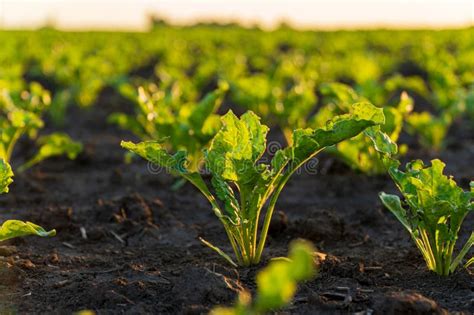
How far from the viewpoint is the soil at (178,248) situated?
2.88 meters

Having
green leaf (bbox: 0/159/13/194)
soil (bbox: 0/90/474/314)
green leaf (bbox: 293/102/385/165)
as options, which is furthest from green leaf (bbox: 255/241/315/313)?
green leaf (bbox: 0/159/13/194)

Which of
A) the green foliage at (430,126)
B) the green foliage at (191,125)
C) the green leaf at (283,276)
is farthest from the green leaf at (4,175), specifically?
the green foliage at (430,126)

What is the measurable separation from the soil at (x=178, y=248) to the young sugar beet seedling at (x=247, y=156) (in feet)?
0.95

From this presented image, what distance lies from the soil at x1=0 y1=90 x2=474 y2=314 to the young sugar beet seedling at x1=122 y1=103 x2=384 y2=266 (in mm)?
291

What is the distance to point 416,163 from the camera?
3.19 m

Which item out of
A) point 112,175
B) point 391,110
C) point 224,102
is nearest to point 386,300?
point 391,110

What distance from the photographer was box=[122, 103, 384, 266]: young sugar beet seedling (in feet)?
9.75

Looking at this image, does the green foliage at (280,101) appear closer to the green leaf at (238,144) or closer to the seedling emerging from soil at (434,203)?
the green leaf at (238,144)

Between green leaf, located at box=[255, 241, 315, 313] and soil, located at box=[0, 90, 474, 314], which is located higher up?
green leaf, located at box=[255, 241, 315, 313]

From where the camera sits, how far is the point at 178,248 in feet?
12.9

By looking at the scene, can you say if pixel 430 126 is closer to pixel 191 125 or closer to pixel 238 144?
pixel 191 125

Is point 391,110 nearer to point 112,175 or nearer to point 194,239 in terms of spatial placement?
point 194,239

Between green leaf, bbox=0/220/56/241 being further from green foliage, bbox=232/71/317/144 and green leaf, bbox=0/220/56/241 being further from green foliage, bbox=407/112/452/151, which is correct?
green foliage, bbox=407/112/452/151

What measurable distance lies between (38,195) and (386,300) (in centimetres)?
330
